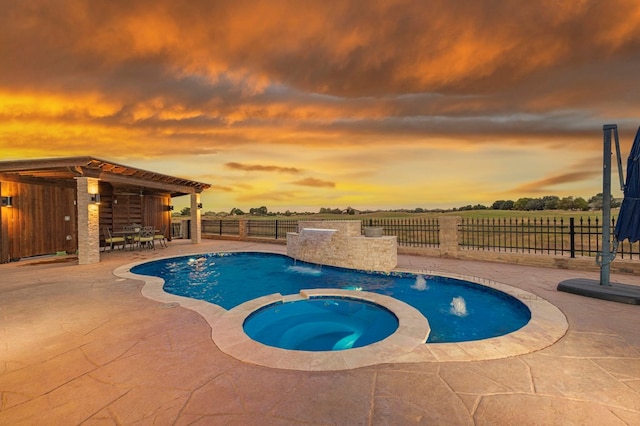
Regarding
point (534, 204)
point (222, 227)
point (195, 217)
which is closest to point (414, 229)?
point (195, 217)

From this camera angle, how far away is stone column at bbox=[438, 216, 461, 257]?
10398mm

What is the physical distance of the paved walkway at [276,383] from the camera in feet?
7.59

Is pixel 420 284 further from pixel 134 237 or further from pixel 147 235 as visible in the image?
pixel 147 235

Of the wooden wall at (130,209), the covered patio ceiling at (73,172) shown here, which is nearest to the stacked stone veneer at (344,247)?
the covered patio ceiling at (73,172)

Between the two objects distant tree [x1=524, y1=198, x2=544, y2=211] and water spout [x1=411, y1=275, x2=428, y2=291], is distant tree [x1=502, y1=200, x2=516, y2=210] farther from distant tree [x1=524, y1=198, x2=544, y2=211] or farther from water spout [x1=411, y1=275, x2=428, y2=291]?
water spout [x1=411, y1=275, x2=428, y2=291]

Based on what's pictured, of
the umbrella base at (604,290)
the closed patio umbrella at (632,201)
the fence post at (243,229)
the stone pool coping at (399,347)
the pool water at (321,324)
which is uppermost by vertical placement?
the closed patio umbrella at (632,201)

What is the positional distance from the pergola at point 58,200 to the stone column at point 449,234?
43.1 ft

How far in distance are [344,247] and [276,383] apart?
24.8 feet

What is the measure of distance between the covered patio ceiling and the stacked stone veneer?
772 centimetres

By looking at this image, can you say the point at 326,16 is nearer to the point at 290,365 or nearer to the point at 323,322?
the point at 323,322

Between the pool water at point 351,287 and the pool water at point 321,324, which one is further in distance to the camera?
the pool water at point 351,287

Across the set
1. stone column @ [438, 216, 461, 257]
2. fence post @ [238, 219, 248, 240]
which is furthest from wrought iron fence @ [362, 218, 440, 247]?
fence post @ [238, 219, 248, 240]

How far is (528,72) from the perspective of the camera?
8688 millimetres

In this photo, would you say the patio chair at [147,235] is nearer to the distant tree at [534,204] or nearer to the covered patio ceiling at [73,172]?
the covered patio ceiling at [73,172]
